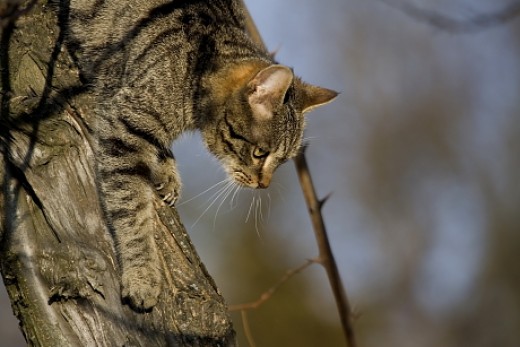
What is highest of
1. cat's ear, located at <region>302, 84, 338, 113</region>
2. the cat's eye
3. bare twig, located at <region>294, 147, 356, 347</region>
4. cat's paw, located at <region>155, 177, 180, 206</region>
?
cat's ear, located at <region>302, 84, 338, 113</region>

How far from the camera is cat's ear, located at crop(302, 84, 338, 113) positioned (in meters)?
3.94

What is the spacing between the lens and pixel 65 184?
2.93 m

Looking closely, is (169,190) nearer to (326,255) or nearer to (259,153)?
(259,153)

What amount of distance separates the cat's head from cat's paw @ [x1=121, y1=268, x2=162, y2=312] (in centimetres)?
100

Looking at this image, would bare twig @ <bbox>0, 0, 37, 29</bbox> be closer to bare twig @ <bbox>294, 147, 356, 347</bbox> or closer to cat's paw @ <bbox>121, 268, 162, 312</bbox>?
bare twig @ <bbox>294, 147, 356, 347</bbox>

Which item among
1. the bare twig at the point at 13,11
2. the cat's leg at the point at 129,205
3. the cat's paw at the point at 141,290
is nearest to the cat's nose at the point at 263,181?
the cat's leg at the point at 129,205

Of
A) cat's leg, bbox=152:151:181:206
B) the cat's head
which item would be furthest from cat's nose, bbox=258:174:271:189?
cat's leg, bbox=152:151:181:206

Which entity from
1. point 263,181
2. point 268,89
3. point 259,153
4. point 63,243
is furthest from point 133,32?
point 63,243

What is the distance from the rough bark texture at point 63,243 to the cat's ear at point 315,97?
3.70 ft

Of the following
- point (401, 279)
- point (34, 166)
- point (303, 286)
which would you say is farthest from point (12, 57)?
point (401, 279)

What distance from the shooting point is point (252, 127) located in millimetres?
3703

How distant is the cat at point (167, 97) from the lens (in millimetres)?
3236

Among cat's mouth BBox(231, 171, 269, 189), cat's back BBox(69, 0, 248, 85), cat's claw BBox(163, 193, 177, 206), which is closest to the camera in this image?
cat's claw BBox(163, 193, 177, 206)

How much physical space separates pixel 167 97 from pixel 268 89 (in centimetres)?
49
